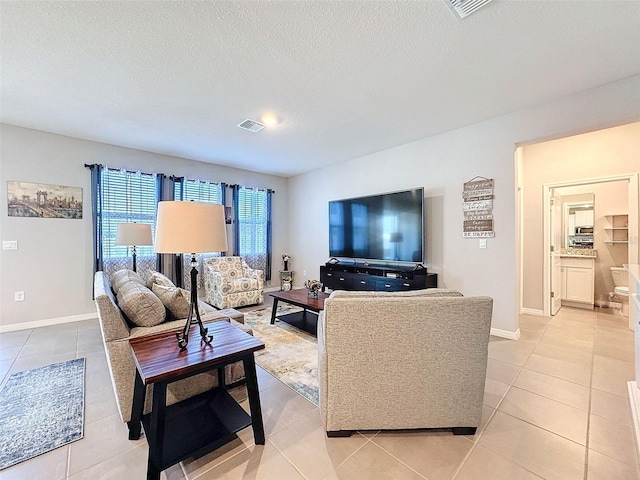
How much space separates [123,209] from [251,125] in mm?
2544

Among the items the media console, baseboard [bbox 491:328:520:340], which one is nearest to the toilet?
baseboard [bbox 491:328:520:340]

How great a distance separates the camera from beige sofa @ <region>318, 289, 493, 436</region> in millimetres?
1488

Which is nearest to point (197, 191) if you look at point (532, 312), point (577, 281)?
point (532, 312)

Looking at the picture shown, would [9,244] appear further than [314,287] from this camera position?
No

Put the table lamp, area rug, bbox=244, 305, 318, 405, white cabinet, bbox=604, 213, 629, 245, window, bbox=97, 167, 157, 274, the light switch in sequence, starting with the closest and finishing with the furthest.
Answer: area rug, bbox=244, 305, 318, 405 < the light switch < the table lamp < window, bbox=97, 167, 157, 274 < white cabinet, bbox=604, 213, 629, 245

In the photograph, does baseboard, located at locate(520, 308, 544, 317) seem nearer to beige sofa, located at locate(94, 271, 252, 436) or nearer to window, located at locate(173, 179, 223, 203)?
beige sofa, located at locate(94, 271, 252, 436)

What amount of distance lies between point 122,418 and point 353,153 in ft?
14.2

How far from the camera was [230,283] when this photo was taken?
4445 mm

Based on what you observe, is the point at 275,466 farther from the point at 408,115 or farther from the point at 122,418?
the point at 408,115

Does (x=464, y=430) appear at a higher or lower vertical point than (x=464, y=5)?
lower

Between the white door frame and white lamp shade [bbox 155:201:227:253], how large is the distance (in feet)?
15.5

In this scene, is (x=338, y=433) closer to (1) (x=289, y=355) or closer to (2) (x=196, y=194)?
(1) (x=289, y=355)

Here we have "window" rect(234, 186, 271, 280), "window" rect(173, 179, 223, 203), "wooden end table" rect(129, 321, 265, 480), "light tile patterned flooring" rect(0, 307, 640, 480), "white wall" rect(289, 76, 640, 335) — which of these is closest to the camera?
"wooden end table" rect(129, 321, 265, 480)

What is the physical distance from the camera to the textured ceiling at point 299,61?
1.76m
